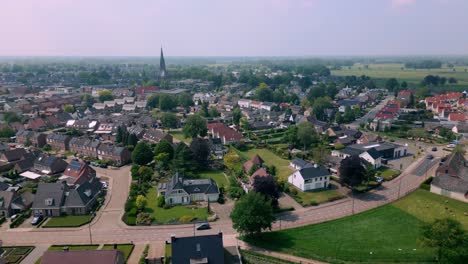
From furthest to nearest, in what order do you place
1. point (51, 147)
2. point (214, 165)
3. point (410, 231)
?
point (51, 147), point (214, 165), point (410, 231)

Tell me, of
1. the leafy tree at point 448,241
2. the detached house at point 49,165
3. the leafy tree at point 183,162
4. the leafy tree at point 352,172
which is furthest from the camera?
the detached house at point 49,165

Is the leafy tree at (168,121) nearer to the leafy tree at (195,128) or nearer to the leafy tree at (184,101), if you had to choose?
the leafy tree at (195,128)

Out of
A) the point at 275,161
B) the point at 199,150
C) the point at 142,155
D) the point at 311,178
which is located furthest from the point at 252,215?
the point at 142,155

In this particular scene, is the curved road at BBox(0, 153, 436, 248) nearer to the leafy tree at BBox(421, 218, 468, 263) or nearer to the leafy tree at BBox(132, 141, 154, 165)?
the leafy tree at BBox(132, 141, 154, 165)

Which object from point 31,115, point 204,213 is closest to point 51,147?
point 31,115

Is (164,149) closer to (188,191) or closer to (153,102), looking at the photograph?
(188,191)

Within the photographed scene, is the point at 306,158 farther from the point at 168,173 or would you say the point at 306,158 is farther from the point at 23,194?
the point at 23,194

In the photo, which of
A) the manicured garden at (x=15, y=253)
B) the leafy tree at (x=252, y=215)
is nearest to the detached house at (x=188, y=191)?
the leafy tree at (x=252, y=215)
